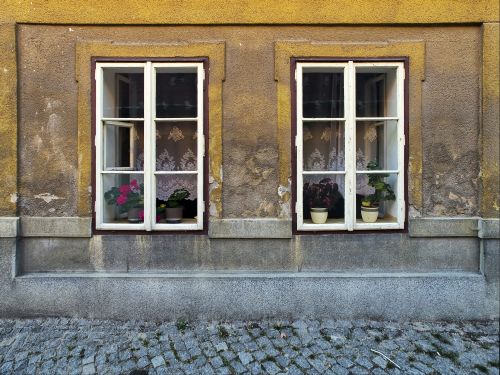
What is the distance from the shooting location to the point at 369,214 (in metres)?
4.86

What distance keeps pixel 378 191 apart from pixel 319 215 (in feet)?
2.66

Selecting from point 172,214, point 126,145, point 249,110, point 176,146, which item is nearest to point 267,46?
point 249,110

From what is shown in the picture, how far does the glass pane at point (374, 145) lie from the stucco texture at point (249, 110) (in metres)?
0.43

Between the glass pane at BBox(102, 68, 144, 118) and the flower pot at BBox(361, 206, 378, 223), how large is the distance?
3.03m

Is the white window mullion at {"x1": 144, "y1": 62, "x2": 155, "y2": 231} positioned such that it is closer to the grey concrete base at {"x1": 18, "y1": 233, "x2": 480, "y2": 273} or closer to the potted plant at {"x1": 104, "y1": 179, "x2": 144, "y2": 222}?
the potted plant at {"x1": 104, "y1": 179, "x2": 144, "y2": 222}

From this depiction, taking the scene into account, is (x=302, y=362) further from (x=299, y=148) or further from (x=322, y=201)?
(x=299, y=148)

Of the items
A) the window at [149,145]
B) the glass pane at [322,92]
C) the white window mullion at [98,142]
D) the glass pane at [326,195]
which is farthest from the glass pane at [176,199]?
the glass pane at [322,92]

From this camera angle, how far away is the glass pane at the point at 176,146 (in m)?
4.90

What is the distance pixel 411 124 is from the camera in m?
4.72

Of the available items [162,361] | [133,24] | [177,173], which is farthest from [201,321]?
[133,24]

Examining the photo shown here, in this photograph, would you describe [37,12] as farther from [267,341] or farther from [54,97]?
[267,341]

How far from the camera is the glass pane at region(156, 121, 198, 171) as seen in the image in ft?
16.1

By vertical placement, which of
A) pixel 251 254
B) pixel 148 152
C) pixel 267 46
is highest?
pixel 267 46

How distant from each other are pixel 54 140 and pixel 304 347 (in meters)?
3.73
